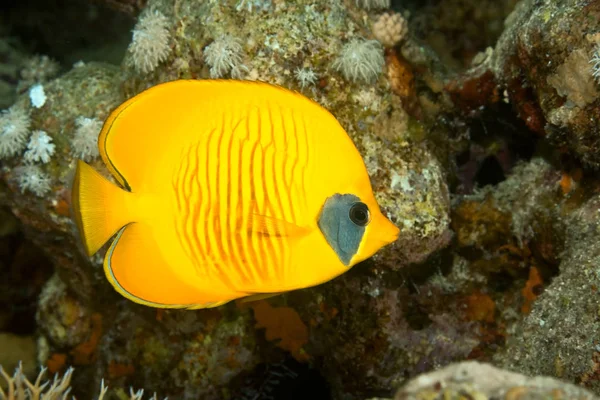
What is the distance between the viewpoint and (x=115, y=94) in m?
2.98

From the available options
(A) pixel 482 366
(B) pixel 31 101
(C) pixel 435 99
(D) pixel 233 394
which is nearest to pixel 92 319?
(D) pixel 233 394

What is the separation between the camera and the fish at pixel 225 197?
4.98 ft

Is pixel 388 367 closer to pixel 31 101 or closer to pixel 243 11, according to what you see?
pixel 243 11

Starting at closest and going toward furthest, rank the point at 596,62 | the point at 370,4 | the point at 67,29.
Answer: the point at 596,62 → the point at 370,4 → the point at 67,29

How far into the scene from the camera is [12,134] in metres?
2.97

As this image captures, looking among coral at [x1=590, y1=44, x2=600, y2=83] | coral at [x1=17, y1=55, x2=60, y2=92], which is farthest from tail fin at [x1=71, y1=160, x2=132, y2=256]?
coral at [x1=17, y1=55, x2=60, y2=92]

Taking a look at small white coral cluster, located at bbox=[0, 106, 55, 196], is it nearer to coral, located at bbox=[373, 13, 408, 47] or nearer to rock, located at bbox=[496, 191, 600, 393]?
coral, located at bbox=[373, 13, 408, 47]

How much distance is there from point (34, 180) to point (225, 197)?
1936mm

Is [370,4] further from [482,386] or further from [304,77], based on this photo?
[482,386]

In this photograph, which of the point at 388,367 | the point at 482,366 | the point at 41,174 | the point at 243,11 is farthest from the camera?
the point at 41,174

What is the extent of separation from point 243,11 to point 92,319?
2.60 meters

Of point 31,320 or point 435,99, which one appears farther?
point 31,320

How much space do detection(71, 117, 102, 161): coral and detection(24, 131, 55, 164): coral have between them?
21 cm

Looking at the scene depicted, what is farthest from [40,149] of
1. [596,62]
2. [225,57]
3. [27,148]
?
[596,62]
